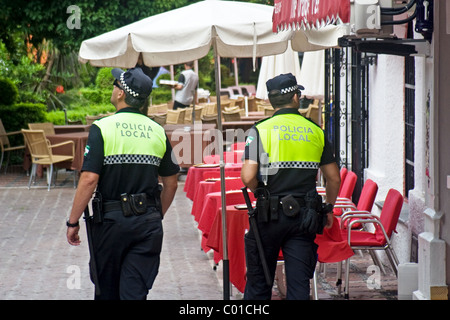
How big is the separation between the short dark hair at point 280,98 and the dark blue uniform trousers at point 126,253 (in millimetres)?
1212

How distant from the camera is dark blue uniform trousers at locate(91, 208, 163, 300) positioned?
18.3 feet

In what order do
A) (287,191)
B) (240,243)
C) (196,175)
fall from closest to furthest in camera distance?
(287,191)
(240,243)
(196,175)

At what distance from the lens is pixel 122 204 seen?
557cm

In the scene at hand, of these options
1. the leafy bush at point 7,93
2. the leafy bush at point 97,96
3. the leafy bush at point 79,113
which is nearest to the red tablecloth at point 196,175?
the leafy bush at point 7,93

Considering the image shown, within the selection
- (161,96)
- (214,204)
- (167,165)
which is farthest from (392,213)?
(161,96)

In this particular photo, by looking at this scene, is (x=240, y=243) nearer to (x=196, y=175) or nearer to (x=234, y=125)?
(x=196, y=175)

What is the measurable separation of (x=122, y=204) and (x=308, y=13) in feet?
7.48

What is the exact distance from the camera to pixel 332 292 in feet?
26.3

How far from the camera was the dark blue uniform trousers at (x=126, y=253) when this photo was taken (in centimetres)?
558


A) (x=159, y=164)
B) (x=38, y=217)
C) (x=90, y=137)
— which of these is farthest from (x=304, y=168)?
(x=38, y=217)

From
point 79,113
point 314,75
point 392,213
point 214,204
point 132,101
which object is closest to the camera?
point 132,101

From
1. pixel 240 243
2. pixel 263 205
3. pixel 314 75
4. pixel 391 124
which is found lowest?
pixel 240 243

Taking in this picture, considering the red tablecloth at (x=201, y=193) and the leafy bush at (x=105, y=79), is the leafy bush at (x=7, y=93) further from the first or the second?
the leafy bush at (x=105, y=79)
